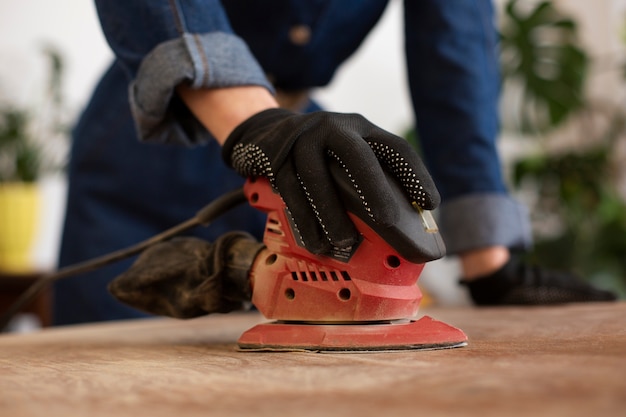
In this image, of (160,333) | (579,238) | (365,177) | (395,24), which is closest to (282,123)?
(365,177)

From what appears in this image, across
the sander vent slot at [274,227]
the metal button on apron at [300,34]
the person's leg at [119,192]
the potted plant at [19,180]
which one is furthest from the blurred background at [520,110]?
the sander vent slot at [274,227]

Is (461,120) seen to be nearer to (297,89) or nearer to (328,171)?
(297,89)

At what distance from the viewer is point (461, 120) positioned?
1296 millimetres

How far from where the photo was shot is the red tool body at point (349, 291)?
0.64 metres

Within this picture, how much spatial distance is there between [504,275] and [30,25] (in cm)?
262

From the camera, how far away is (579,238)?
309 centimetres

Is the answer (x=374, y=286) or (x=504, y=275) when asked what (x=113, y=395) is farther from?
(x=504, y=275)

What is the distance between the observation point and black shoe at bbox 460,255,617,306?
3.85ft

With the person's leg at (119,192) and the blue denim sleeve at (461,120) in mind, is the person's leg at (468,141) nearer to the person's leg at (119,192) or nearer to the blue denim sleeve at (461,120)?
the blue denim sleeve at (461,120)

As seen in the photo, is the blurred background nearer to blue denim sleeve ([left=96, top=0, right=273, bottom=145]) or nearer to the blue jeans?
the blue jeans

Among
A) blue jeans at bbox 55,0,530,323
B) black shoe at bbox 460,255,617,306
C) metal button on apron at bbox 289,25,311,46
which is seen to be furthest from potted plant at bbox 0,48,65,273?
black shoe at bbox 460,255,617,306

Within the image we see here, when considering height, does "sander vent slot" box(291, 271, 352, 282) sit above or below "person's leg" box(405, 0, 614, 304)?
below

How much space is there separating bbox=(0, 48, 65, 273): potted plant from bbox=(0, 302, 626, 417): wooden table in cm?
207

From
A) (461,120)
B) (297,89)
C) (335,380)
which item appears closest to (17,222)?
(297,89)
